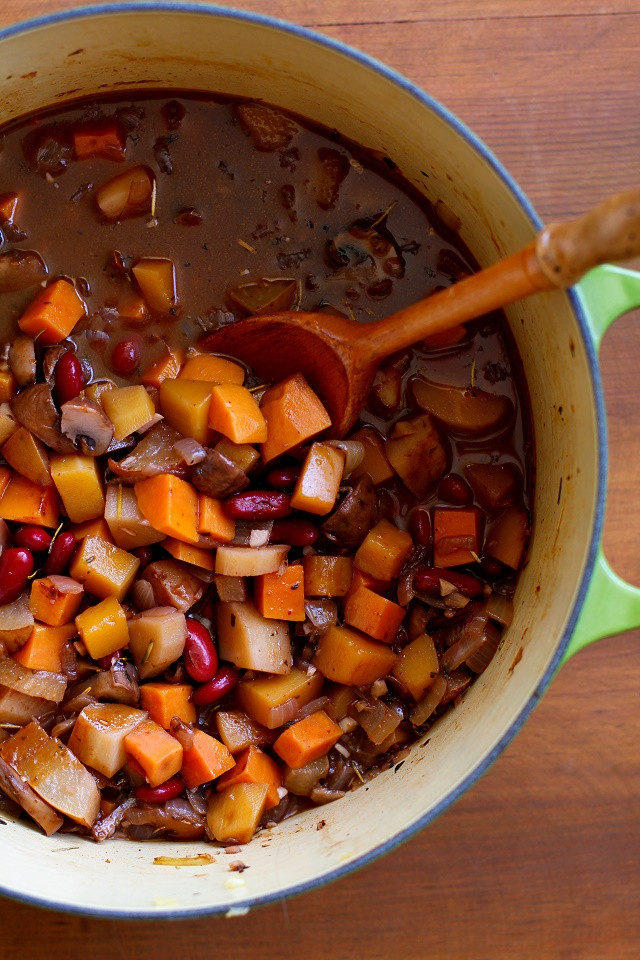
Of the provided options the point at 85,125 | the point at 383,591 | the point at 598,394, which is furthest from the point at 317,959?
the point at 85,125

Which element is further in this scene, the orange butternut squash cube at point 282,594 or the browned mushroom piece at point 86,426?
the orange butternut squash cube at point 282,594

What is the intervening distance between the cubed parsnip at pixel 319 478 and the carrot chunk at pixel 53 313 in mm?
682

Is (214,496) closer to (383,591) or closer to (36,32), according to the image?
(383,591)

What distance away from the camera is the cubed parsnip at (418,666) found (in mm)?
2219

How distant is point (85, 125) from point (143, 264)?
0.37 meters

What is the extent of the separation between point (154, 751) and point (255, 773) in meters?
0.28

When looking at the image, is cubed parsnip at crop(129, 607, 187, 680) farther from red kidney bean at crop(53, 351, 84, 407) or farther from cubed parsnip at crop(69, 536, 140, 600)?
red kidney bean at crop(53, 351, 84, 407)

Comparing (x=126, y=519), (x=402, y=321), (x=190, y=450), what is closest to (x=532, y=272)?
(x=402, y=321)

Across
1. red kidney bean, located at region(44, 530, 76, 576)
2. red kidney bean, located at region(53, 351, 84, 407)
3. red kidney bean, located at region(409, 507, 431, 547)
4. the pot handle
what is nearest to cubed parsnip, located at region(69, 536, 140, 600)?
red kidney bean, located at region(44, 530, 76, 576)

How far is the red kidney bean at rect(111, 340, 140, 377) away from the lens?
2154mm

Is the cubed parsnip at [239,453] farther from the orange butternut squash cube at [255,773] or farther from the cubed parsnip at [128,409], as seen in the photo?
the orange butternut squash cube at [255,773]

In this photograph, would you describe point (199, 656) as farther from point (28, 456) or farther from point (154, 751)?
point (28, 456)

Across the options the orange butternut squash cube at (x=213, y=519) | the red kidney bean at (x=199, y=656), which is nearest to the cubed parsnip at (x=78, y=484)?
the orange butternut squash cube at (x=213, y=519)

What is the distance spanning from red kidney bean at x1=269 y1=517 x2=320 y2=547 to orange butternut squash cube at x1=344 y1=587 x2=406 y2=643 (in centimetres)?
19
